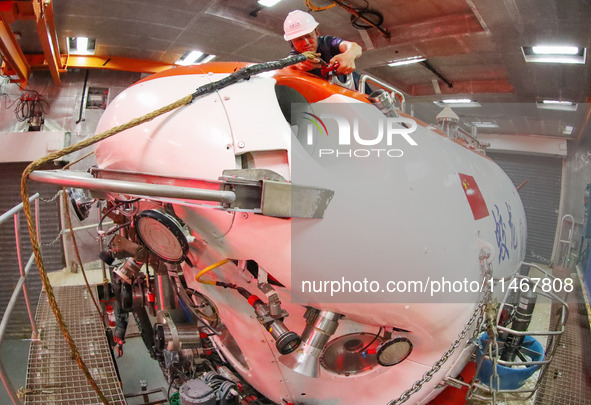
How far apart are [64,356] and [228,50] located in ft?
12.0

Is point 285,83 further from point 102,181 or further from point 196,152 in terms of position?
point 102,181

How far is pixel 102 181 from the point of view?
1368 millimetres

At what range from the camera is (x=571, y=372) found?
3.23m

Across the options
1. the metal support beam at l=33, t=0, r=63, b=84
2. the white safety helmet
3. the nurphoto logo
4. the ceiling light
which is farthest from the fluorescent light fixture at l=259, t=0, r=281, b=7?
the nurphoto logo

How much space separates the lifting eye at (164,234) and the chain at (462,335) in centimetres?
132

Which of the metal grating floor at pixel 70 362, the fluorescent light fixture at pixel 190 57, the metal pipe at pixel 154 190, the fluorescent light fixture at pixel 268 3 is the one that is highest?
the fluorescent light fixture at pixel 268 3

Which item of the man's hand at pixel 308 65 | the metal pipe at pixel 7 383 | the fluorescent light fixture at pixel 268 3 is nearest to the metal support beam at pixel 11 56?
the fluorescent light fixture at pixel 268 3

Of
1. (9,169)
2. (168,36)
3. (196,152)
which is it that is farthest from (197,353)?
(9,169)

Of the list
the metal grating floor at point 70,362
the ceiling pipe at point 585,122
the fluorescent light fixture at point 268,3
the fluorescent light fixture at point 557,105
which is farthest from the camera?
the fluorescent light fixture at point 557,105

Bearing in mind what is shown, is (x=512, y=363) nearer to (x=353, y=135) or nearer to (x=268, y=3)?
(x=353, y=135)

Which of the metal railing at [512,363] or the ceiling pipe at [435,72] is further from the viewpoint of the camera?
the ceiling pipe at [435,72]

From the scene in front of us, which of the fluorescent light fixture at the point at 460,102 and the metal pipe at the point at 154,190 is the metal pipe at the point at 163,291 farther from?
the fluorescent light fixture at the point at 460,102

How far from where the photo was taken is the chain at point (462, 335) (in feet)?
6.25

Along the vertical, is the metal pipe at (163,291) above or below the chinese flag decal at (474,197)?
below
